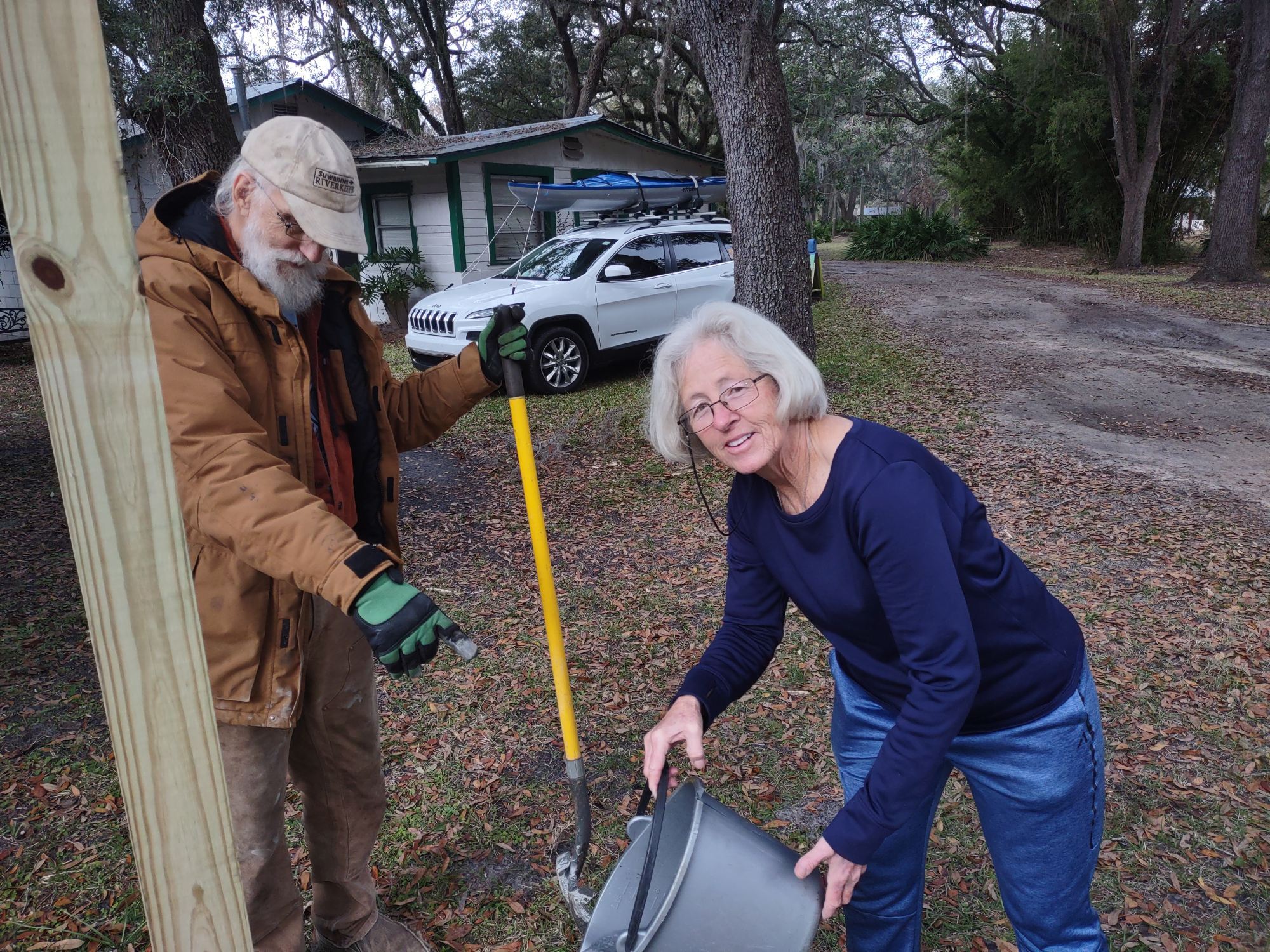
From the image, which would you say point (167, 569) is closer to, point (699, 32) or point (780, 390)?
point (780, 390)

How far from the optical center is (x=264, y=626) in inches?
76.4

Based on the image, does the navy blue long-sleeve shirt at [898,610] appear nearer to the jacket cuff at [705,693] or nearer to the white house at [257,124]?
the jacket cuff at [705,693]

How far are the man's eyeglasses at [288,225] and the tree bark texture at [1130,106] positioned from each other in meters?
21.8

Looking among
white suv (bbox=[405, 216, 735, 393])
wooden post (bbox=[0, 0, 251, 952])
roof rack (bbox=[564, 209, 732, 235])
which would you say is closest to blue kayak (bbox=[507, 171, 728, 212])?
roof rack (bbox=[564, 209, 732, 235])

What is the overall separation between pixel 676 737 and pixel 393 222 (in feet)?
54.1

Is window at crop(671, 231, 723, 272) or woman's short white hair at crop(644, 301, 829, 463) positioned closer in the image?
woman's short white hair at crop(644, 301, 829, 463)

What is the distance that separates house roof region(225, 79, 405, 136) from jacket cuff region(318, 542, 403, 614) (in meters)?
15.3

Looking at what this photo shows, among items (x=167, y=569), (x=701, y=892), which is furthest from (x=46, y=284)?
(x=701, y=892)

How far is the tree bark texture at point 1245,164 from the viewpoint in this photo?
657 inches

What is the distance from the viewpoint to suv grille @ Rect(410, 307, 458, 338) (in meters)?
9.49

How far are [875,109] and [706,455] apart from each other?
29905mm

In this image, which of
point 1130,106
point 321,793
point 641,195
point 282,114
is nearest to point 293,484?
point 321,793

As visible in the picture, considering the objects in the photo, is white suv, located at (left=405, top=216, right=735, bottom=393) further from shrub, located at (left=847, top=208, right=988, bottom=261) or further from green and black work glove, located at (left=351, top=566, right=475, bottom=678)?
shrub, located at (left=847, top=208, right=988, bottom=261)

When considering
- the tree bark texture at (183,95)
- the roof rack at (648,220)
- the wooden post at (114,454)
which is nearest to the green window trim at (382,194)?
the roof rack at (648,220)
